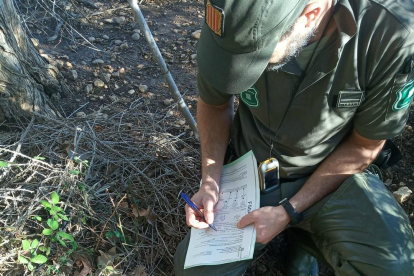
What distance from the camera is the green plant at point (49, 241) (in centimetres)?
189

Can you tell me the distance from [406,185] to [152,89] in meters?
1.87

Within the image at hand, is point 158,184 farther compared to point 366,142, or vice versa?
point 158,184

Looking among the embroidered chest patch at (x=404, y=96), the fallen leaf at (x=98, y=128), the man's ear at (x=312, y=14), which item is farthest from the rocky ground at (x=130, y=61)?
the man's ear at (x=312, y=14)

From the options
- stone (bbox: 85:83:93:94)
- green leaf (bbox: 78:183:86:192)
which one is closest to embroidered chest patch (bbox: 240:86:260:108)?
green leaf (bbox: 78:183:86:192)

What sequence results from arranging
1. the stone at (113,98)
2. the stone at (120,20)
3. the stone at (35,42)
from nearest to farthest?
the stone at (113,98), the stone at (35,42), the stone at (120,20)

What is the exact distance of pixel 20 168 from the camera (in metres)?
2.18

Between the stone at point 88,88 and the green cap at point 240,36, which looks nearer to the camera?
the green cap at point 240,36

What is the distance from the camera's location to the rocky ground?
108 inches

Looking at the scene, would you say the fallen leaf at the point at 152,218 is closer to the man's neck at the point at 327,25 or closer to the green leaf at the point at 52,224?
the green leaf at the point at 52,224

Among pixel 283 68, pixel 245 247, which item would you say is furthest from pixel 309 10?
pixel 245 247

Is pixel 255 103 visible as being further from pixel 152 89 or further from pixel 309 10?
pixel 152 89

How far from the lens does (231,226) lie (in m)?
2.01

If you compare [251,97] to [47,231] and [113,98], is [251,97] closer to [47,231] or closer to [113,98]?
[47,231]

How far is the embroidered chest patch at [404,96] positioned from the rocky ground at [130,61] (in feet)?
2.91
